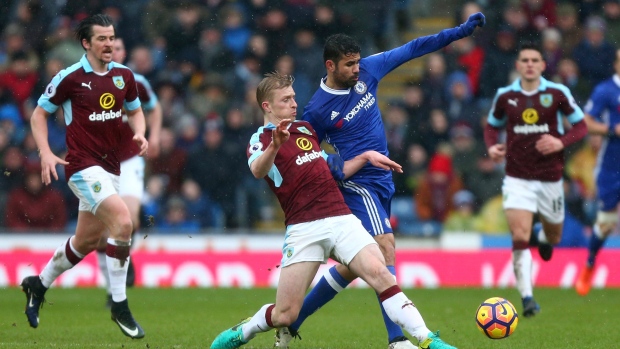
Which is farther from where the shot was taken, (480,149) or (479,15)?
(480,149)

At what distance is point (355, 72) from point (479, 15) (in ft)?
4.04

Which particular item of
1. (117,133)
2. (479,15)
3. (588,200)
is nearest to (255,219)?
(588,200)

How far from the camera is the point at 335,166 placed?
704 cm

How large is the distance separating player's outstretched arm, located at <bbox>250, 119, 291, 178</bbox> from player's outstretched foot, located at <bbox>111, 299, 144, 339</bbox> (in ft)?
7.23

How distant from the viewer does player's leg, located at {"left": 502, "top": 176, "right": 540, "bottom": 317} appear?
9.85 m

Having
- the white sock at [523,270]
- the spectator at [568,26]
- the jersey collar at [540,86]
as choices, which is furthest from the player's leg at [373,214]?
the spectator at [568,26]

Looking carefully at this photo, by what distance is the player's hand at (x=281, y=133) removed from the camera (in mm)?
6133

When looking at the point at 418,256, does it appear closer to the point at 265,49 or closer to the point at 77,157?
the point at 265,49

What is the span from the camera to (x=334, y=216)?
260 inches

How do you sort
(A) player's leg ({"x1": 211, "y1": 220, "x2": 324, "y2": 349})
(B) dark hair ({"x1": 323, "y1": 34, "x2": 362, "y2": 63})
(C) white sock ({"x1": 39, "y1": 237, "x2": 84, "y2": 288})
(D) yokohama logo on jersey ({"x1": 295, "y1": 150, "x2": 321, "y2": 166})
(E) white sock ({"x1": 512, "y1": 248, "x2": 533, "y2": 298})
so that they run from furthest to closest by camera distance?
(E) white sock ({"x1": 512, "y1": 248, "x2": 533, "y2": 298})
(C) white sock ({"x1": 39, "y1": 237, "x2": 84, "y2": 288})
(B) dark hair ({"x1": 323, "y1": 34, "x2": 362, "y2": 63})
(D) yokohama logo on jersey ({"x1": 295, "y1": 150, "x2": 321, "y2": 166})
(A) player's leg ({"x1": 211, "y1": 220, "x2": 324, "y2": 349})

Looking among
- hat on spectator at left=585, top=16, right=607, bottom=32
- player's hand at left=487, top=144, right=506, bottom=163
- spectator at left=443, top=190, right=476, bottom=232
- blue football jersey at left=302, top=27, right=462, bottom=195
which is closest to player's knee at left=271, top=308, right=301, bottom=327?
blue football jersey at left=302, top=27, right=462, bottom=195

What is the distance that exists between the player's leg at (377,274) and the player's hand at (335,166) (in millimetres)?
564

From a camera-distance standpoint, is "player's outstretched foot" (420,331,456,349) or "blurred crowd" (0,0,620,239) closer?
"player's outstretched foot" (420,331,456,349)

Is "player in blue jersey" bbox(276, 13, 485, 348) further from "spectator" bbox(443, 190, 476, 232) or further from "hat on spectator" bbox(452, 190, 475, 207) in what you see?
"hat on spectator" bbox(452, 190, 475, 207)
